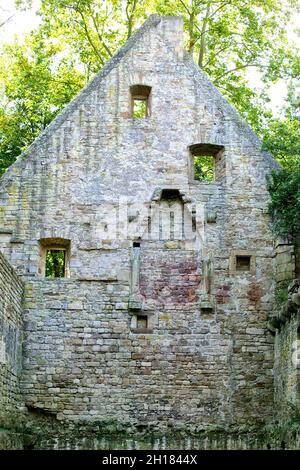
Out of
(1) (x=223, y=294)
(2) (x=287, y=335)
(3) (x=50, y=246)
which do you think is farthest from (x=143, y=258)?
(2) (x=287, y=335)

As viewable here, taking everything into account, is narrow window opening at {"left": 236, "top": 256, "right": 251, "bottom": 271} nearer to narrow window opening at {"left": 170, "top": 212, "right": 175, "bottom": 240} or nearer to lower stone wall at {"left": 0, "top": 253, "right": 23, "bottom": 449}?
A: narrow window opening at {"left": 170, "top": 212, "right": 175, "bottom": 240}

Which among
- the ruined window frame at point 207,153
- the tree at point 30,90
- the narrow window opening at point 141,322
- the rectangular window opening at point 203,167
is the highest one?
the tree at point 30,90

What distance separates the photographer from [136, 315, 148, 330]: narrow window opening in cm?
1577

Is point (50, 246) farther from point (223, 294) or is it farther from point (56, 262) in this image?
point (56, 262)

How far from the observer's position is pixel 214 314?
15.9 metres

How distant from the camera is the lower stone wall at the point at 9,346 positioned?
13.2m

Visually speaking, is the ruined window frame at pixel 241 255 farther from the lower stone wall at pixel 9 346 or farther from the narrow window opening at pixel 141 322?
the lower stone wall at pixel 9 346

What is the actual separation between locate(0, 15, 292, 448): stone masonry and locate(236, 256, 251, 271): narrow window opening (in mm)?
50

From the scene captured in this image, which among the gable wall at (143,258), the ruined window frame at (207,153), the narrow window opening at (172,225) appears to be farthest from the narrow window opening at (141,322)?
the ruined window frame at (207,153)

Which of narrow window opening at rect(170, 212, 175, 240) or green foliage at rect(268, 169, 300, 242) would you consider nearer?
green foliage at rect(268, 169, 300, 242)

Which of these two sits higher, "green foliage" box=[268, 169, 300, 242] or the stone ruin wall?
"green foliage" box=[268, 169, 300, 242]

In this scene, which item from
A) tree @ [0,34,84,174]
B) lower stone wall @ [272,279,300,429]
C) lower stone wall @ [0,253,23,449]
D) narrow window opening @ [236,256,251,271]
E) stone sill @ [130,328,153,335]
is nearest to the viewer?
lower stone wall @ [0,253,23,449]

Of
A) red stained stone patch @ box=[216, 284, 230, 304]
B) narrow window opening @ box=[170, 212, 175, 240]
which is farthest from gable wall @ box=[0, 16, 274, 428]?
narrow window opening @ box=[170, 212, 175, 240]

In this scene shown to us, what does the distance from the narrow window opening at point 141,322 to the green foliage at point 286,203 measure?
10.3 feet
